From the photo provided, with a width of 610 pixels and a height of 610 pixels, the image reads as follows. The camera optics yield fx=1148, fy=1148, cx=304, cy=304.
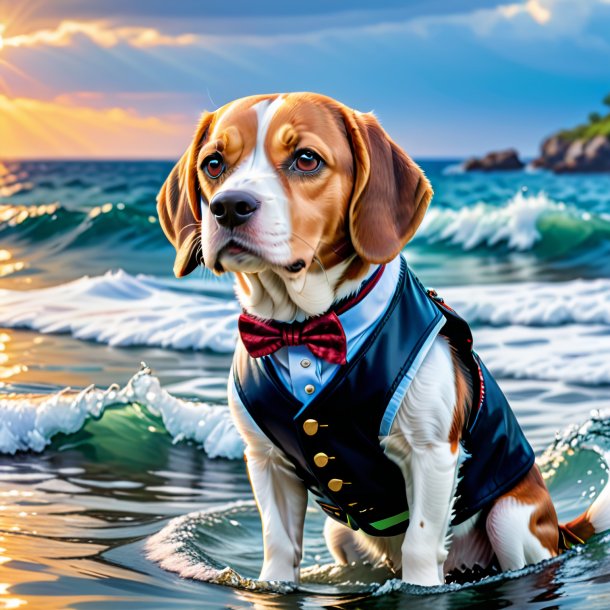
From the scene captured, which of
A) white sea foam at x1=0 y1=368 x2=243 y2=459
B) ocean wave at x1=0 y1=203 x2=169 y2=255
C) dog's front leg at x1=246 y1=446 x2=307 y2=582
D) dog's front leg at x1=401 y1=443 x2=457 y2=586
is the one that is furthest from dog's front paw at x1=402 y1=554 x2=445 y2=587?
ocean wave at x1=0 y1=203 x2=169 y2=255

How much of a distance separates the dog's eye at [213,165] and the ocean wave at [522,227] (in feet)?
45.9

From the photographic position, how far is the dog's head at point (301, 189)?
374 cm

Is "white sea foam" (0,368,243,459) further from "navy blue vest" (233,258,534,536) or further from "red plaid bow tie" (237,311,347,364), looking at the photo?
"red plaid bow tie" (237,311,347,364)

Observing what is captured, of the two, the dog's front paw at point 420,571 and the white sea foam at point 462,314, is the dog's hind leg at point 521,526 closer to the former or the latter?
the dog's front paw at point 420,571

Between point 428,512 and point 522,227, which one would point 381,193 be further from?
point 522,227

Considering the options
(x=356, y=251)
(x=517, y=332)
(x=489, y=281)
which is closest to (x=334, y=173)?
(x=356, y=251)

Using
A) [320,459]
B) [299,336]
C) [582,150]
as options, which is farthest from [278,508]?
[582,150]

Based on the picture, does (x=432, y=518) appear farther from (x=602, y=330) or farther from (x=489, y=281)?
(x=489, y=281)

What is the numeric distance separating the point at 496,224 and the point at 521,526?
15521 millimetres

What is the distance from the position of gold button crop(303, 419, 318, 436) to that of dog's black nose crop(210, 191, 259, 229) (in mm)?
769

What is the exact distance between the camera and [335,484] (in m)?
4.17

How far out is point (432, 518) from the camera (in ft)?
13.6

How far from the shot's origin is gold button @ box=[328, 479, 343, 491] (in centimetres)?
416

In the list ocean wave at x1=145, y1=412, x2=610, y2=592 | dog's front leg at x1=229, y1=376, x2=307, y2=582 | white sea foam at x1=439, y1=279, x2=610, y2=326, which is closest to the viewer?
dog's front leg at x1=229, y1=376, x2=307, y2=582
